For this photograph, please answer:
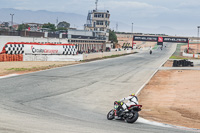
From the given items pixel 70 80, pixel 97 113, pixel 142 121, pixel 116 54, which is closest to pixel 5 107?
pixel 97 113

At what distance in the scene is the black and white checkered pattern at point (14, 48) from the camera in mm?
43500

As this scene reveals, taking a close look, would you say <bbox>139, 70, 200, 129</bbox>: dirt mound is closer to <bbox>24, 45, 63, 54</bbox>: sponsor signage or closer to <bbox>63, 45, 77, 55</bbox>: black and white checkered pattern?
<bbox>24, 45, 63, 54</bbox>: sponsor signage

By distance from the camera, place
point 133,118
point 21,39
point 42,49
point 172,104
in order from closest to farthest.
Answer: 1. point 133,118
2. point 172,104
3. point 42,49
4. point 21,39

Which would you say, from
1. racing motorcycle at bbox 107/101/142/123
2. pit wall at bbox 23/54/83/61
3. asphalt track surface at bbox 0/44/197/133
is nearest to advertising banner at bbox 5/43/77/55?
pit wall at bbox 23/54/83/61

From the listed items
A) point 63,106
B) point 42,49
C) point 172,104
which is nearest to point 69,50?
point 42,49

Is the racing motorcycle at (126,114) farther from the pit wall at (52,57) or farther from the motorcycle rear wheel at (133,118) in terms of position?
the pit wall at (52,57)

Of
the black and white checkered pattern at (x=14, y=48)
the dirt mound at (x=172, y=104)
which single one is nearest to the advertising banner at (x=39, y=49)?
the black and white checkered pattern at (x=14, y=48)

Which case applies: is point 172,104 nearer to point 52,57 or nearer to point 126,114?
point 126,114

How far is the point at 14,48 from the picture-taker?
44.0 m

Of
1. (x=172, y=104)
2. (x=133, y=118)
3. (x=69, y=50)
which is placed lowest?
(x=172, y=104)

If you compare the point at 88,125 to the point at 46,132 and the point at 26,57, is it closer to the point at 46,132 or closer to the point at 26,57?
the point at 46,132

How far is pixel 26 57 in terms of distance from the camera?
43.9 meters

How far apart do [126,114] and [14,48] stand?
112 feet

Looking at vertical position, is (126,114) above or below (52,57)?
below
